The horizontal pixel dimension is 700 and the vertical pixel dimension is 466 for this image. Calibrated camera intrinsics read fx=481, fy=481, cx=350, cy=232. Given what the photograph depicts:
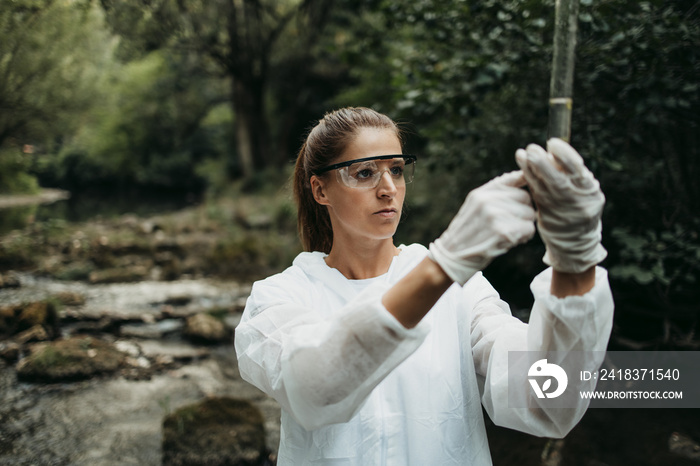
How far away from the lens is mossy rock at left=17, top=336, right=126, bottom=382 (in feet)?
15.1

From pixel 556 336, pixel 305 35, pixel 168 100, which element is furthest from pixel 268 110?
pixel 556 336

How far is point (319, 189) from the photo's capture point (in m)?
1.70

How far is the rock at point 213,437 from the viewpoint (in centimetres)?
331

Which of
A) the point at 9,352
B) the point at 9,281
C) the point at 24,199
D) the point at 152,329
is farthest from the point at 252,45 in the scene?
the point at 9,352

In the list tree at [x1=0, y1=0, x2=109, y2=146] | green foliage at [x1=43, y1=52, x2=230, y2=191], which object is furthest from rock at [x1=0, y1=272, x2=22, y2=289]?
green foliage at [x1=43, y1=52, x2=230, y2=191]

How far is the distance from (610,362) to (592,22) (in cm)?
234

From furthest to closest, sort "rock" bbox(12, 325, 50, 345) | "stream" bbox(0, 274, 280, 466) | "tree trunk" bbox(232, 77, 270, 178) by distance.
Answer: "tree trunk" bbox(232, 77, 270, 178) → "rock" bbox(12, 325, 50, 345) → "stream" bbox(0, 274, 280, 466)

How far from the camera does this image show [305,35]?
508 inches

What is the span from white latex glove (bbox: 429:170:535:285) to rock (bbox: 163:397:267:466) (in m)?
2.93

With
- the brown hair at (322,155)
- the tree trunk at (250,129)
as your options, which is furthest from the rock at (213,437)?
the tree trunk at (250,129)

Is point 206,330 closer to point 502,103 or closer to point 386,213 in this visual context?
point 502,103

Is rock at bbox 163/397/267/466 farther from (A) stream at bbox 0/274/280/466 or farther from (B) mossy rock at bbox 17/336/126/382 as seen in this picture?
(B) mossy rock at bbox 17/336/126/382

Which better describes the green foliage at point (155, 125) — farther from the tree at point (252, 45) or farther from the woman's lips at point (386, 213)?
the woman's lips at point (386, 213)

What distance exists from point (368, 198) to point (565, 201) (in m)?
0.65
